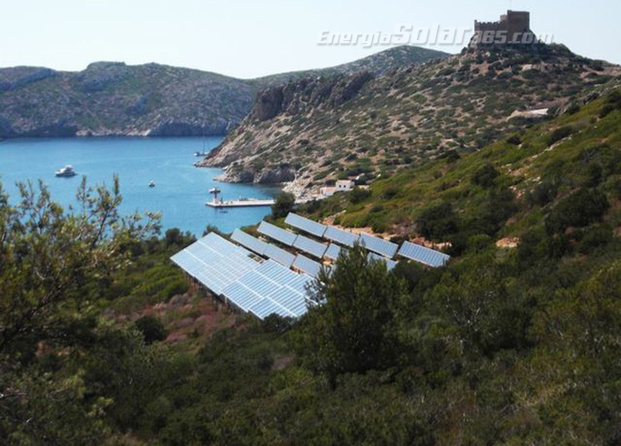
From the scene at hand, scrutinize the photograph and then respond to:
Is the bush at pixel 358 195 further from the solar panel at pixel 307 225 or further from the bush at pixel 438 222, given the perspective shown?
the bush at pixel 438 222

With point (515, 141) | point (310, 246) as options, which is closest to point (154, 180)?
Answer: point (515, 141)

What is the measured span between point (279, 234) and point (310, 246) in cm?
548

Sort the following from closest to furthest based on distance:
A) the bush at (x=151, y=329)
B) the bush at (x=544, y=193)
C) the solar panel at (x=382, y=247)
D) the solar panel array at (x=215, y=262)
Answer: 1. the bush at (x=151, y=329)
2. the bush at (x=544, y=193)
3. the solar panel at (x=382, y=247)
4. the solar panel array at (x=215, y=262)

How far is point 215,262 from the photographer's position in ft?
132

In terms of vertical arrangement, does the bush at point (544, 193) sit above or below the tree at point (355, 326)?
above

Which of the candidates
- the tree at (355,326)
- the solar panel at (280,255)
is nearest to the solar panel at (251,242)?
the solar panel at (280,255)

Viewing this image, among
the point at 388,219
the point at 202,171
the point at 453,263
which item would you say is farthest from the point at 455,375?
the point at 202,171

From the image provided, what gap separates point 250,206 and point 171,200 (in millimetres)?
18200

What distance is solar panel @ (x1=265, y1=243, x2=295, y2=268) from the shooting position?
36406 millimetres

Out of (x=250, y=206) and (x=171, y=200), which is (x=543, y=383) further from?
(x=171, y=200)

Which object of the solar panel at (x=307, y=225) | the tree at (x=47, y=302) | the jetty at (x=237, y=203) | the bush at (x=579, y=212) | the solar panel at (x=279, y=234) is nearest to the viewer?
the tree at (x=47, y=302)

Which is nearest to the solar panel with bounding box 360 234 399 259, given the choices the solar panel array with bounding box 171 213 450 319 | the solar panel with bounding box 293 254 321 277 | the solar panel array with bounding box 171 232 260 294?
the solar panel array with bounding box 171 213 450 319

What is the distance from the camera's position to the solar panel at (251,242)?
1613 inches

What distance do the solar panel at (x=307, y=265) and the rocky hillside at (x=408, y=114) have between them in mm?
53702
